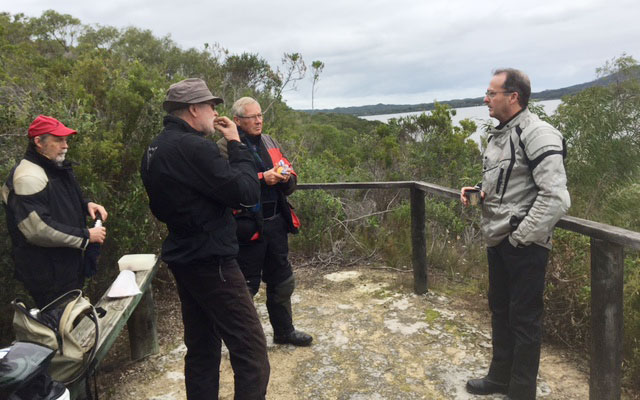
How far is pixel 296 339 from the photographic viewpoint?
12.1ft

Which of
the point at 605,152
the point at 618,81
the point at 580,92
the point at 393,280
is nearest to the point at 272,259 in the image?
the point at 393,280

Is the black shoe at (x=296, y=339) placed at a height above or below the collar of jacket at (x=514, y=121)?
→ below

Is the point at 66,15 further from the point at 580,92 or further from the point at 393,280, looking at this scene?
the point at 393,280

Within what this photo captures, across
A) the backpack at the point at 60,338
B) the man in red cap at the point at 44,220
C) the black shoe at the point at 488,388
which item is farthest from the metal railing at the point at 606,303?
the man in red cap at the point at 44,220

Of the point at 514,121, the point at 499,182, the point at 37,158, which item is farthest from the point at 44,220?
the point at 514,121

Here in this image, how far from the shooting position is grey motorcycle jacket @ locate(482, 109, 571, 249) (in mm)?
2371

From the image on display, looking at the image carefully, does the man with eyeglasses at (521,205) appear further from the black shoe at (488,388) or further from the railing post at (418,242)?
the railing post at (418,242)

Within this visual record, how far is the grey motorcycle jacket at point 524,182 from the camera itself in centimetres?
237

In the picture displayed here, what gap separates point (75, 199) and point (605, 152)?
11.7 meters

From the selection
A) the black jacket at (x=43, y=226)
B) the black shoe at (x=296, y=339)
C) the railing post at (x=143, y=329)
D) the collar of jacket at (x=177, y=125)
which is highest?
the collar of jacket at (x=177, y=125)

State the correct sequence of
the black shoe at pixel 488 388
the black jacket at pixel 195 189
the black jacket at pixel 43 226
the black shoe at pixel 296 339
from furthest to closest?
the black shoe at pixel 296 339, the black shoe at pixel 488 388, the black jacket at pixel 43 226, the black jacket at pixel 195 189

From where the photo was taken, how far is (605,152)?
36.8 ft

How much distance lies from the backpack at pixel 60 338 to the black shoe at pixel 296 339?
1587mm

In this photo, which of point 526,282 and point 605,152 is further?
point 605,152
